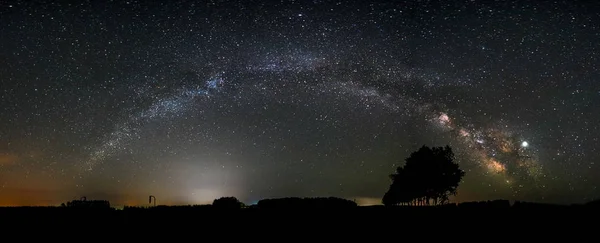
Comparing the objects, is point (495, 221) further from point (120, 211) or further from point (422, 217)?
point (120, 211)

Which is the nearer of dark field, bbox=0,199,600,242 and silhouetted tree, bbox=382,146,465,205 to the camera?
dark field, bbox=0,199,600,242

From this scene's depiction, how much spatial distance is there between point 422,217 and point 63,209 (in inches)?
310

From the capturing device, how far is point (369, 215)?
9.92m

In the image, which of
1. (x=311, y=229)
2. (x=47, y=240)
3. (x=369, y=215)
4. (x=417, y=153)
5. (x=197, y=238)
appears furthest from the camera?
(x=417, y=153)

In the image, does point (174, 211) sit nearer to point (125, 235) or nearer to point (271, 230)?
point (125, 235)

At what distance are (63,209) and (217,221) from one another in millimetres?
3247

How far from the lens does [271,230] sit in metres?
9.17

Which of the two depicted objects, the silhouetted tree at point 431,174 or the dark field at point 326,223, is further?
the silhouetted tree at point 431,174

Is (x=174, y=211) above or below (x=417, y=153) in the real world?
below

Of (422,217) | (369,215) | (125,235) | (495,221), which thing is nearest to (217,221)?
(125,235)

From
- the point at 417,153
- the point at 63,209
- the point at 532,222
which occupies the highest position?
the point at 417,153

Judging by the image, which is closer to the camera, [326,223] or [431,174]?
[326,223]

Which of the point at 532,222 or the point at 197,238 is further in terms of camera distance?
the point at 532,222

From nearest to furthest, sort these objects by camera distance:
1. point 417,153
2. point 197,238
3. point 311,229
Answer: point 197,238
point 311,229
point 417,153
